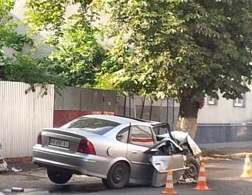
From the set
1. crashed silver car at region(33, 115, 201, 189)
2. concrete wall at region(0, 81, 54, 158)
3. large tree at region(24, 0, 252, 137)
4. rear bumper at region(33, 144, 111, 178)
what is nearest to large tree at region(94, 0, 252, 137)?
large tree at region(24, 0, 252, 137)

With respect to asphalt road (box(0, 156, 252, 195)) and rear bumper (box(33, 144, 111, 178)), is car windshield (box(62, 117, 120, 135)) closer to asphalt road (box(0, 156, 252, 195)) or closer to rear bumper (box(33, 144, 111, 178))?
rear bumper (box(33, 144, 111, 178))

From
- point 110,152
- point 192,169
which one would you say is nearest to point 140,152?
point 110,152

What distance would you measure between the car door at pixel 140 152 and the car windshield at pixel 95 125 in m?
0.49

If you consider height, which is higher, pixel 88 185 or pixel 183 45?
pixel 183 45

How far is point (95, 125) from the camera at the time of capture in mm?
13211

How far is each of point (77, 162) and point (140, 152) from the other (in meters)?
1.59

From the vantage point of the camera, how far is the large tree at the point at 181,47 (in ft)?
58.0

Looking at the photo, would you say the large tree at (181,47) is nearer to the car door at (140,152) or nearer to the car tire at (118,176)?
the car door at (140,152)

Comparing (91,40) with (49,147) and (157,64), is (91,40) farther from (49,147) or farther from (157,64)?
(49,147)

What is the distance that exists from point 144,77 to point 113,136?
601 centimetres

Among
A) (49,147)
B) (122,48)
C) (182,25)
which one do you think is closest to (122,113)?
(122,48)

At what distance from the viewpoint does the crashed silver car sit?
40.3ft

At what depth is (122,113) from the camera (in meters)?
22.1

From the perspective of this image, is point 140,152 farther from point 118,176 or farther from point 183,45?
point 183,45
